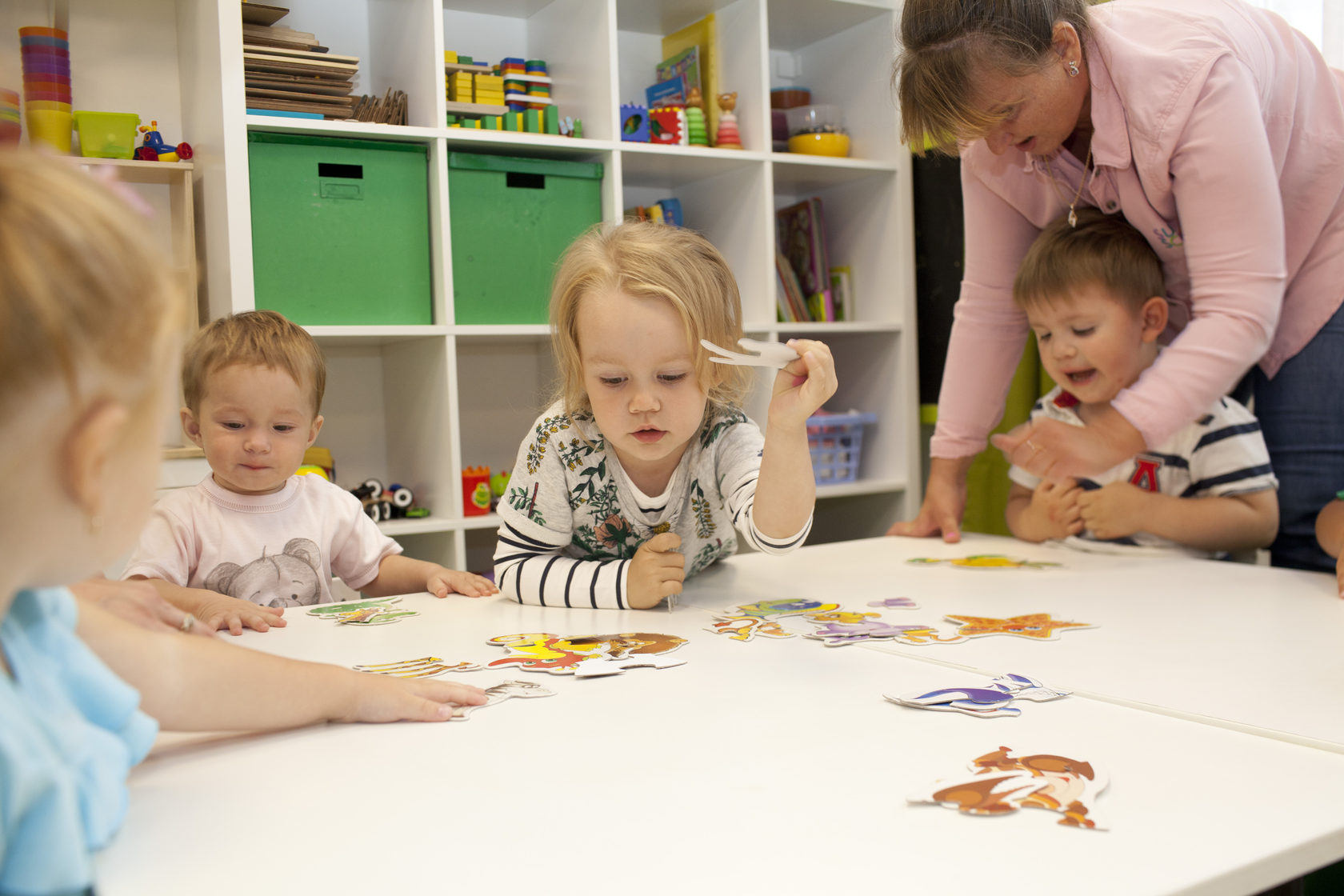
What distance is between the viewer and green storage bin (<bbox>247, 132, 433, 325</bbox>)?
6.67ft

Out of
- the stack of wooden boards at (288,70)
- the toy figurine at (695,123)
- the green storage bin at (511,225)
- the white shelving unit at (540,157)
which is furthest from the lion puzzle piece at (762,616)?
the toy figurine at (695,123)

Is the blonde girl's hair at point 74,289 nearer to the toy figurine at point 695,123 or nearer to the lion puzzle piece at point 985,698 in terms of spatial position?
the lion puzzle piece at point 985,698

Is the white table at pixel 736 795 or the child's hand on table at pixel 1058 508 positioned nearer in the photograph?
the white table at pixel 736 795

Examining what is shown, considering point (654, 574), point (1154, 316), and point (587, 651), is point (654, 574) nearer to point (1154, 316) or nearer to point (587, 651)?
point (587, 651)

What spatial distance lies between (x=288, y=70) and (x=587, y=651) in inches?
63.5

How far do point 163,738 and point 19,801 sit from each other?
0.93 ft

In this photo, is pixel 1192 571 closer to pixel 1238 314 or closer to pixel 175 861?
pixel 1238 314

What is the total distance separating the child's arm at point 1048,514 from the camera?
1.48 metres

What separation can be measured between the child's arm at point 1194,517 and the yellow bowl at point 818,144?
58.8 inches

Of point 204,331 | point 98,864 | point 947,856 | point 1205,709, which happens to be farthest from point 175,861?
point 204,331

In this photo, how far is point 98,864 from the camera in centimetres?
49

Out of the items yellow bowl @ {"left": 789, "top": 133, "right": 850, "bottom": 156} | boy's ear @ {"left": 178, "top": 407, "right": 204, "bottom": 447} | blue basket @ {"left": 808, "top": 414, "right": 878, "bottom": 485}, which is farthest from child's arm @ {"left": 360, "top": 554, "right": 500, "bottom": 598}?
yellow bowl @ {"left": 789, "top": 133, "right": 850, "bottom": 156}

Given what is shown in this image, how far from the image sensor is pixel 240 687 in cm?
65

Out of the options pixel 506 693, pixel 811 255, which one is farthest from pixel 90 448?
pixel 811 255
